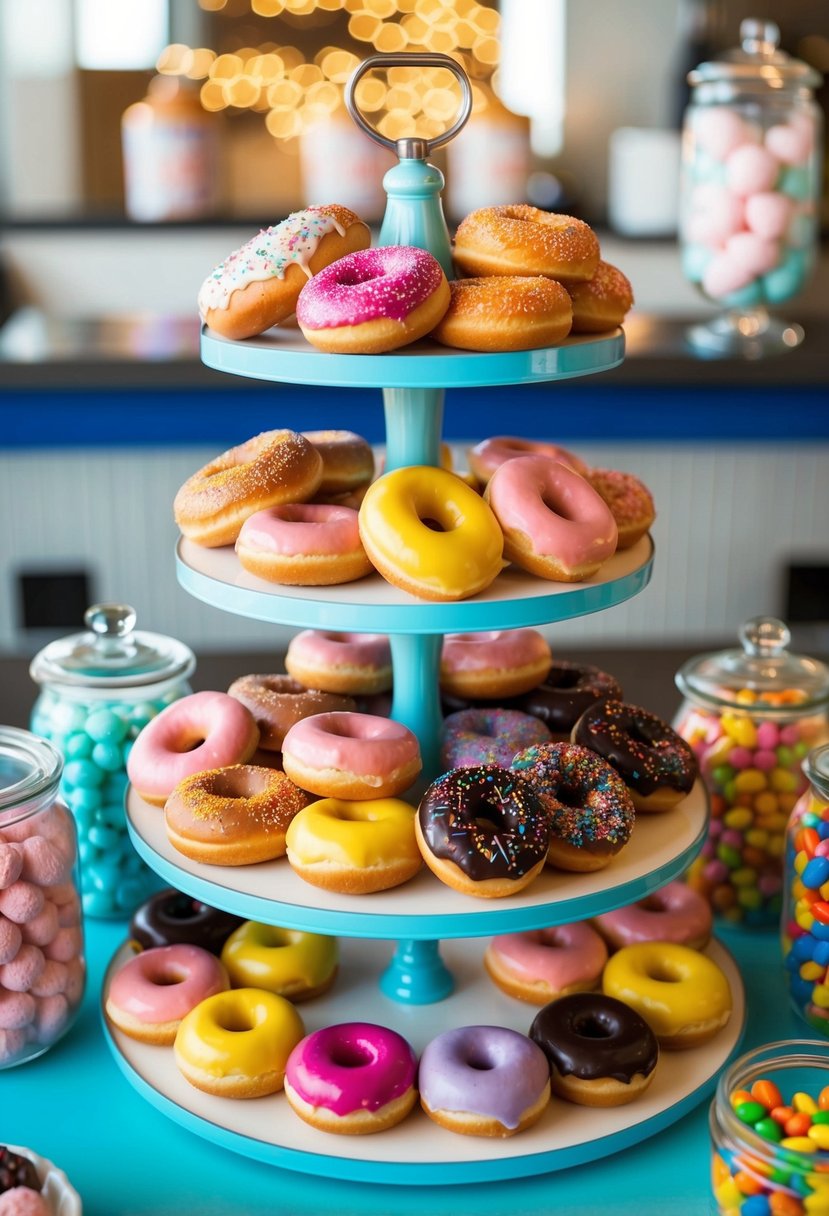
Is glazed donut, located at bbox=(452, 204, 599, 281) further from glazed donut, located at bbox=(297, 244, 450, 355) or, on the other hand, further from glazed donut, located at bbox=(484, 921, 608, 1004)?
glazed donut, located at bbox=(484, 921, 608, 1004)

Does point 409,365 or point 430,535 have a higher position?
point 409,365

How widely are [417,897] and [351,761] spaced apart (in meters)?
0.10

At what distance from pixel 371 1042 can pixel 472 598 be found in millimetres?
306

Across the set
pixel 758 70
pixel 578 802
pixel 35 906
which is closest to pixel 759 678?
pixel 578 802

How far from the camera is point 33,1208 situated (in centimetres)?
82

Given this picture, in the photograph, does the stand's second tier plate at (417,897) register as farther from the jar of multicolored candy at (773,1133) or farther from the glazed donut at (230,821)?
the jar of multicolored candy at (773,1133)

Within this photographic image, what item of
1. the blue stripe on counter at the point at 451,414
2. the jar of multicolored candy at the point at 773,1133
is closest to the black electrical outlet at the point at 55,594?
the blue stripe on counter at the point at 451,414

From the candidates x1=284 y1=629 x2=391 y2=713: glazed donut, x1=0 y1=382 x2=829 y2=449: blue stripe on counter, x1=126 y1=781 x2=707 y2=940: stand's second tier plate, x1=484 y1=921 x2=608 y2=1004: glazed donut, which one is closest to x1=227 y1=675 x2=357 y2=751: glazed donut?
x1=284 y1=629 x2=391 y2=713: glazed donut

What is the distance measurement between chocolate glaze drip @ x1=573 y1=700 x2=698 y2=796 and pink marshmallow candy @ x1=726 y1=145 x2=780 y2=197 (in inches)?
57.5

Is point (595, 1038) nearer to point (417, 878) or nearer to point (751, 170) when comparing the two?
point (417, 878)

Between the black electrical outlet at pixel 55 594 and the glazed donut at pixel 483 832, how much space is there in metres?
1.88

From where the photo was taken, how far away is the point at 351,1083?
936 mm

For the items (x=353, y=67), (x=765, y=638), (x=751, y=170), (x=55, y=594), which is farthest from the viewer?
(x=353, y=67)

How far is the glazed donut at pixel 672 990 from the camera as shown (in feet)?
3.40
